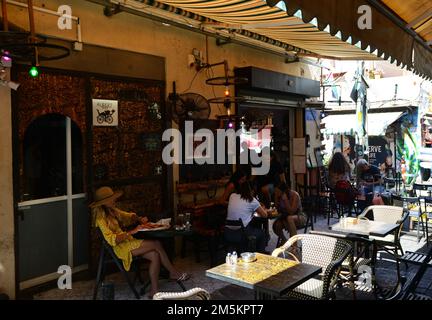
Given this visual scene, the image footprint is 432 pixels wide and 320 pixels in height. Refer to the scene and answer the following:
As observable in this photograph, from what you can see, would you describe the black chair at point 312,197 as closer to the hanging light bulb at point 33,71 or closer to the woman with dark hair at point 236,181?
the woman with dark hair at point 236,181

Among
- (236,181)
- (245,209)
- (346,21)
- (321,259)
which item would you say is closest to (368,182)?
(236,181)

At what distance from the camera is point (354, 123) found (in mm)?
17703

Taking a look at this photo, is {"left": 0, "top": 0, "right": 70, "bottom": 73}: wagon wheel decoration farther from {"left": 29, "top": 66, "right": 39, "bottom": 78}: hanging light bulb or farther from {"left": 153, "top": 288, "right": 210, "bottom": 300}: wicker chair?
{"left": 153, "top": 288, "right": 210, "bottom": 300}: wicker chair

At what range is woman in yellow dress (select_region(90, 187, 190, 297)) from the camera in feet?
15.4

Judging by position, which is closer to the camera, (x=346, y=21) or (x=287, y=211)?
(x=346, y=21)

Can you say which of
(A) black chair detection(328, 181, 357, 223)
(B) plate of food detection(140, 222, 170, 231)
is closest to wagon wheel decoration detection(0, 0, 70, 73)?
(B) plate of food detection(140, 222, 170, 231)

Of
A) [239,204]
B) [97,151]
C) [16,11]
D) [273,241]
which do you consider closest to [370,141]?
[273,241]

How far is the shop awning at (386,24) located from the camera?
2.14 meters

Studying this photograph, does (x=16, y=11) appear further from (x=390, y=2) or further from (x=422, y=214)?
(x=422, y=214)

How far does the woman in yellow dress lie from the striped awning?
8.33 ft

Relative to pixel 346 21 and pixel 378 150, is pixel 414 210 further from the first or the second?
pixel 378 150

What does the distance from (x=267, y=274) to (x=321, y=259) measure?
118cm

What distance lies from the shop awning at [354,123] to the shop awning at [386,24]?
1122 cm

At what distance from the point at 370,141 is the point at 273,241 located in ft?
37.5
